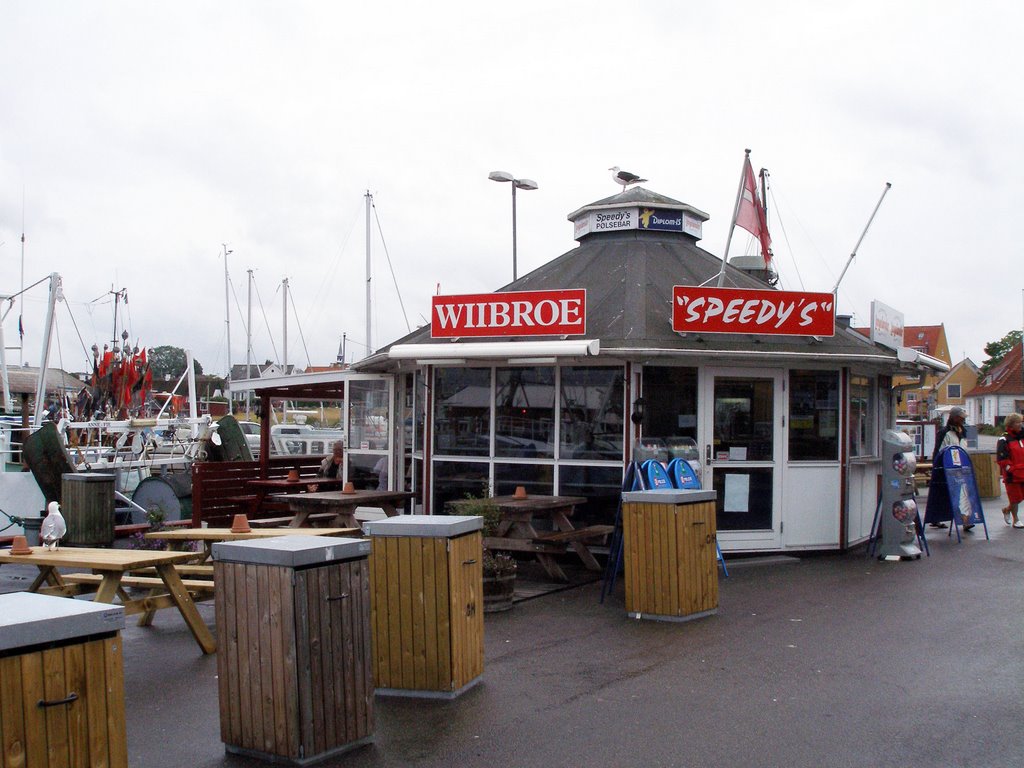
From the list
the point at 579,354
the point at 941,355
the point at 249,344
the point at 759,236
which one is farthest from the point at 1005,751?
the point at 941,355

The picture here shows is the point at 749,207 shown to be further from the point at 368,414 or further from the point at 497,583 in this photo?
the point at 497,583

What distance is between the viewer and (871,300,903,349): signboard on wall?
12883 mm

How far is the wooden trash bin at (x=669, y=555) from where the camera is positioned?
8.81 meters

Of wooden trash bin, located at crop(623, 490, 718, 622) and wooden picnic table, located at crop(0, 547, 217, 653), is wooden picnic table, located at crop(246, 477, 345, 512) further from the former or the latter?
wooden trash bin, located at crop(623, 490, 718, 622)

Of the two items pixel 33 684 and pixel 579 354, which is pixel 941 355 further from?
pixel 33 684

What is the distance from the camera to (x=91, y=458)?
66.9 feet

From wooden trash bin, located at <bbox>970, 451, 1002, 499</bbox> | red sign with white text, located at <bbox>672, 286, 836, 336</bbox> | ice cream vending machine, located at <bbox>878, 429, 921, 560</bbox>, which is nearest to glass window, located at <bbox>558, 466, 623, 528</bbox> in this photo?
red sign with white text, located at <bbox>672, 286, 836, 336</bbox>

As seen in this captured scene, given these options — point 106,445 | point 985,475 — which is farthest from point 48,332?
point 985,475

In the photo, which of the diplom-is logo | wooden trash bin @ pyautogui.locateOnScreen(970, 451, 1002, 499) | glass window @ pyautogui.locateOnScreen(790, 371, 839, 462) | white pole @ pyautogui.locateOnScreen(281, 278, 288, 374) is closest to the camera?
glass window @ pyautogui.locateOnScreen(790, 371, 839, 462)

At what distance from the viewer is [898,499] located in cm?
1177

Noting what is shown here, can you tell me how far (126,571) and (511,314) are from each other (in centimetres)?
582

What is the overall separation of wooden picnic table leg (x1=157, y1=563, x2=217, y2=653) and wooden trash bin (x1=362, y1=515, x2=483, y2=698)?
2.00 m

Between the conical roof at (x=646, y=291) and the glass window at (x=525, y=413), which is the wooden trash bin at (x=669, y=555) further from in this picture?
the glass window at (x=525, y=413)

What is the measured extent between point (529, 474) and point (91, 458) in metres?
11.9
